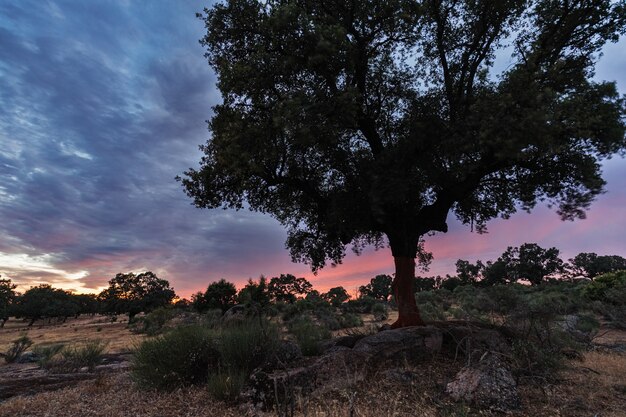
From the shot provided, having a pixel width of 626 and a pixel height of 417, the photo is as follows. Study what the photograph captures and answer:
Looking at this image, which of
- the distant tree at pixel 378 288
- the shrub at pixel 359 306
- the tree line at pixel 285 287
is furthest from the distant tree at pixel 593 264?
the shrub at pixel 359 306

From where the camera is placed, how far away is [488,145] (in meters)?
10.5

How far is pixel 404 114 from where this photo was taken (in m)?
15.4

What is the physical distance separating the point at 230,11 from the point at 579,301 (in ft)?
107

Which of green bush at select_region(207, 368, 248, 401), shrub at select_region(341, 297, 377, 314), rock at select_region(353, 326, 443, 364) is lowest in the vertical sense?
green bush at select_region(207, 368, 248, 401)

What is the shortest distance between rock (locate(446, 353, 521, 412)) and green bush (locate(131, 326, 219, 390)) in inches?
239

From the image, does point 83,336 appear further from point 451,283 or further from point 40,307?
point 451,283

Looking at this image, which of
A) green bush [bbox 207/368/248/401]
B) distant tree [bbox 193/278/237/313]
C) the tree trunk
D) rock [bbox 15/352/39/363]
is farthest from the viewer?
distant tree [bbox 193/278/237/313]

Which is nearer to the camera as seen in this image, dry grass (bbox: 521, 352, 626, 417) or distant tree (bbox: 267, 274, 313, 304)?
dry grass (bbox: 521, 352, 626, 417)

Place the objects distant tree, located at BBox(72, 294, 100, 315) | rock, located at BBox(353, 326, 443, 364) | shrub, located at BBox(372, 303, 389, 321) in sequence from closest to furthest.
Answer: rock, located at BBox(353, 326, 443, 364), shrub, located at BBox(372, 303, 389, 321), distant tree, located at BBox(72, 294, 100, 315)

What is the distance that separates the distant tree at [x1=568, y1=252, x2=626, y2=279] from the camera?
291ft

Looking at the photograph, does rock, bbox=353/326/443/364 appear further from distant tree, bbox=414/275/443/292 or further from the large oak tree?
distant tree, bbox=414/275/443/292

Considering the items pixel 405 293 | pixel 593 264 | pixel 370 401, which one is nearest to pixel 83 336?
pixel 405 293

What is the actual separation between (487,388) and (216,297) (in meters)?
45.7

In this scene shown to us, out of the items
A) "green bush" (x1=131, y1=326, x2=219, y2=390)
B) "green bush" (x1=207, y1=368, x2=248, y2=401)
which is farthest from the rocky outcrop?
"green bush" (x1=131, y1=326, x2=219, y2=390)
